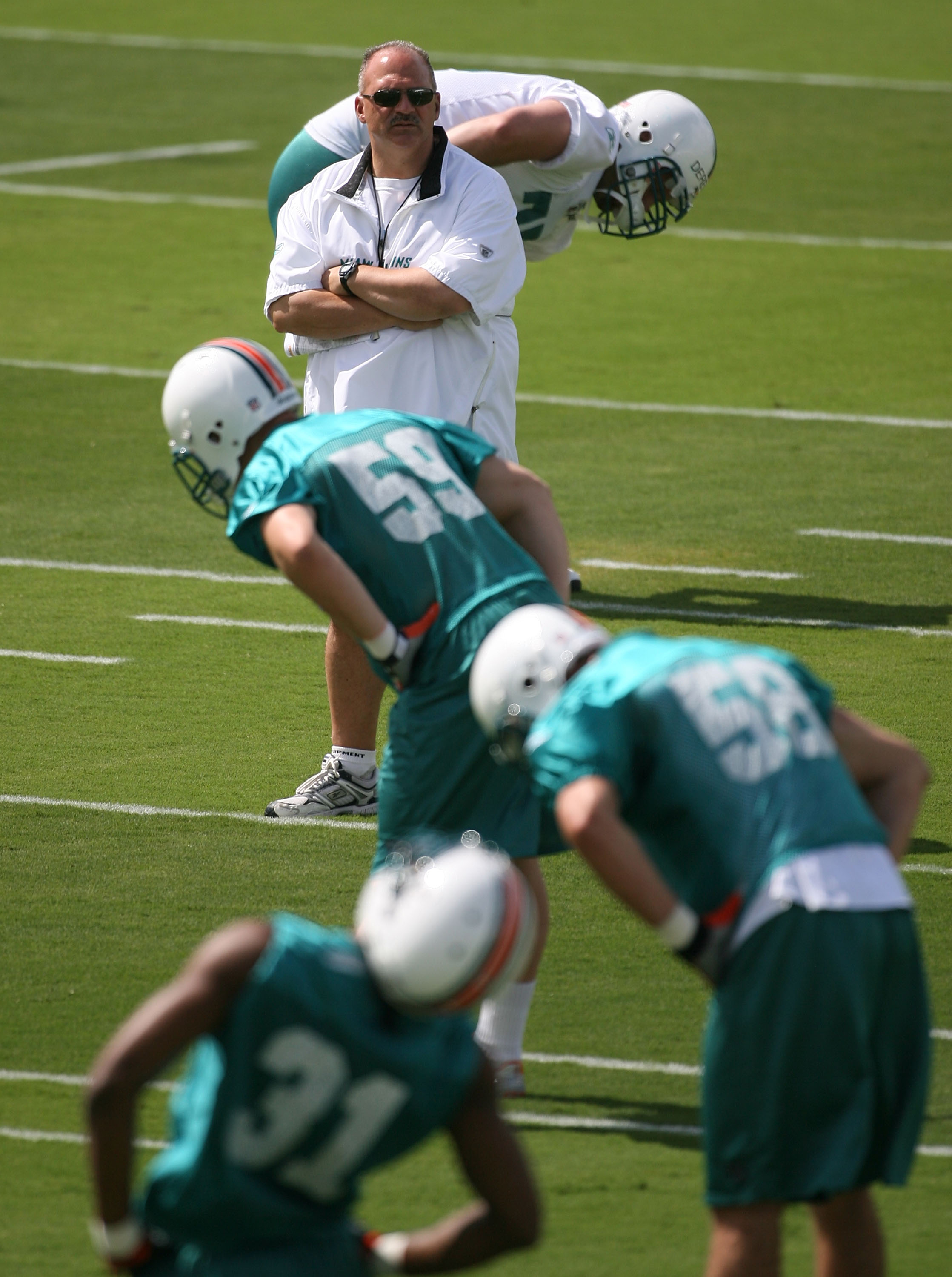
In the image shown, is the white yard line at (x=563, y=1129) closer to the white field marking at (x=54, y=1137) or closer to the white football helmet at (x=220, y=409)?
the white field marking at (x=54, y=1137)

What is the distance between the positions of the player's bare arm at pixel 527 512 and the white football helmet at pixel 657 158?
3.71 metres

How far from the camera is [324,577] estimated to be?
179 inches

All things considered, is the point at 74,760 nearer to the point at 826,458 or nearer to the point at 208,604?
the point at 208,604

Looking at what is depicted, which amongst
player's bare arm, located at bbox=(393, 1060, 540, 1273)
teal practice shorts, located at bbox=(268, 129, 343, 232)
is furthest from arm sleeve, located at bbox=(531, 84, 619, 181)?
player's bare arm, located at bbox=(393, 1060, 540, 1273)

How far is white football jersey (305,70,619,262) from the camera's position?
26.0 feet

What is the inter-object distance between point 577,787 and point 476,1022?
6.51 feet

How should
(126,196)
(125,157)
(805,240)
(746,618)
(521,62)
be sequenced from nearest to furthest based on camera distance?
(746,618), (805,240), (126,196), (125,157), (521,62)

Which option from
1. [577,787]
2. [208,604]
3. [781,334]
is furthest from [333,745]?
[781,334]

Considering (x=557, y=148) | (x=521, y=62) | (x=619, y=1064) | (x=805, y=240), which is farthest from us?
(x=521, y=62)

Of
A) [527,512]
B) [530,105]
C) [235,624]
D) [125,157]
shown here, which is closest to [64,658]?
[235,624]

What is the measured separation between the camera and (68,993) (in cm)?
550

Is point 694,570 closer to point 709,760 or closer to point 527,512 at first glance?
point 527,512

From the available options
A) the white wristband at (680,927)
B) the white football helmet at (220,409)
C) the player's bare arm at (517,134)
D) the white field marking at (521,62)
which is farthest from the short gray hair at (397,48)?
the white field marking at (521,62)

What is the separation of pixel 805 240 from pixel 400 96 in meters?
9.89
